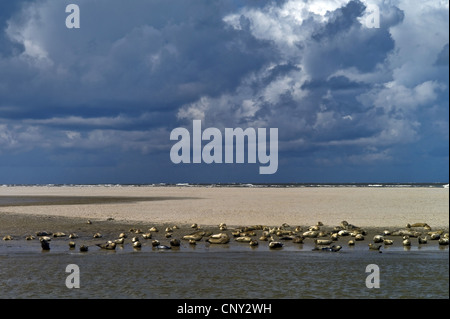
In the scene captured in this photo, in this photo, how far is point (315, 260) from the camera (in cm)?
1944

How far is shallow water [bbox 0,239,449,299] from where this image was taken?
46.8 feet

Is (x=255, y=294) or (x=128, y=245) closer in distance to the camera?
(x=255, y=294)

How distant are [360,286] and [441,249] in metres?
9.12

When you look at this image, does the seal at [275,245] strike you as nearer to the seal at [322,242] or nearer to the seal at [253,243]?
the seal at [253,243]

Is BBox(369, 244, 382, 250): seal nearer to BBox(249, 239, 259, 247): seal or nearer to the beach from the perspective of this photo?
the beach

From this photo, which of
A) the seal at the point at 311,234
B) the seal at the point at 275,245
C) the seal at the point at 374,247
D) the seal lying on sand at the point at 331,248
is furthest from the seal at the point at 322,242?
the seal at the point at 374,247

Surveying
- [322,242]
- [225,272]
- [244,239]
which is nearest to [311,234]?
[322,242]

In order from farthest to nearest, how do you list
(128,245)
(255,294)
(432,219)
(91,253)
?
(432,219)
(128,245)
(91,253)
(255,294)

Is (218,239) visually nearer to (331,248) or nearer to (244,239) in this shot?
(244,239)

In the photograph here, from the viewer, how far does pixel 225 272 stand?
55.9ft

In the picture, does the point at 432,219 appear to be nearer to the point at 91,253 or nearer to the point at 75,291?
the point at 91,253

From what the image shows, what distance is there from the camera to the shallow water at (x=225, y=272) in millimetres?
14250

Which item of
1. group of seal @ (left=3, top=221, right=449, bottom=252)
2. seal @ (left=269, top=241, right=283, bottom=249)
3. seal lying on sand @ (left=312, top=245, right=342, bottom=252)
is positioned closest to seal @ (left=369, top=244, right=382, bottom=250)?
group of seal @ (left=3, top=221, right=449, bottom=252)
